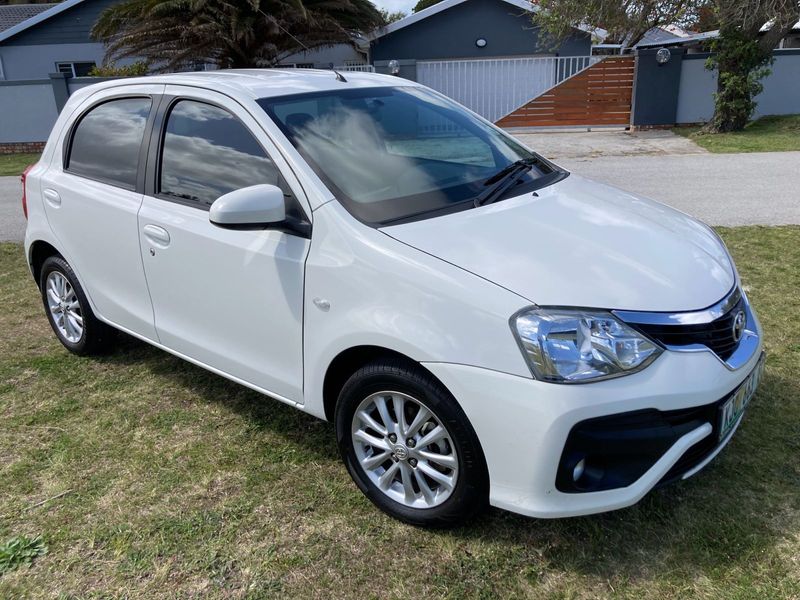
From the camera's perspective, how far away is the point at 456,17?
70.6 feet

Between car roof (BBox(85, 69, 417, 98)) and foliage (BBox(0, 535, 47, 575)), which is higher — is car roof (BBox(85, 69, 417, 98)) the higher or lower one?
the higher one

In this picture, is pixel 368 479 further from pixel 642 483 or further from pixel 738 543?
pixel 738 543

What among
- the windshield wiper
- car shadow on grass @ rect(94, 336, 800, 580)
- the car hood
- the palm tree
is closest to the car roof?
the windshield wiper

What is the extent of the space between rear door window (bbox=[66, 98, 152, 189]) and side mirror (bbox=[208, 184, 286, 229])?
3.87 feet

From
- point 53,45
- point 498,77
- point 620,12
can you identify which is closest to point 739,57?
point 620,12

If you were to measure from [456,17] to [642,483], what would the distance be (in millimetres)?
21388

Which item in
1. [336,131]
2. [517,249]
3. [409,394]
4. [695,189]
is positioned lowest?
[695,189]

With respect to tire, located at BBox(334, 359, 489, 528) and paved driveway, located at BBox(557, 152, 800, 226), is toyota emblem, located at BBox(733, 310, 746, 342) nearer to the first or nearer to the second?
tire, located at BBox(334, 359, 489, 528)

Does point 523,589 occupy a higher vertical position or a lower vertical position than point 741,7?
lower

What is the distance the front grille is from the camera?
241 cm

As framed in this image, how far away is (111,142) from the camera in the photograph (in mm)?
3887

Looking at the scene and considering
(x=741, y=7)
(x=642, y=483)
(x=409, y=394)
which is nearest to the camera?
(x=642, y=483)

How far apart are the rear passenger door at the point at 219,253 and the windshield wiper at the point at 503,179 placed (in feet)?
2.68

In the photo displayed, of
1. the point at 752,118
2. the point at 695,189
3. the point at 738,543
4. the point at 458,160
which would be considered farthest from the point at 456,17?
the point at 738,543
